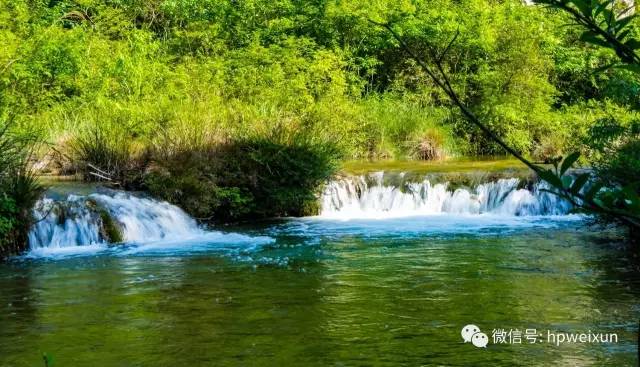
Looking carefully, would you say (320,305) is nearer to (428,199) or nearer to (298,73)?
(428,199)

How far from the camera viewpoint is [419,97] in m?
26.4

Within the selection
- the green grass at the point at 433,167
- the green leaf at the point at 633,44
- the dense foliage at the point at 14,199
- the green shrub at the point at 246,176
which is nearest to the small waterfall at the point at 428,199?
the green grass at the point at 433,167

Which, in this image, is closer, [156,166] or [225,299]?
[225,299]

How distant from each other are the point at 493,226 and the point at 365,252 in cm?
382

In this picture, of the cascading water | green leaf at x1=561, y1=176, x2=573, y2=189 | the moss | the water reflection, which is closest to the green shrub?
the cascading water

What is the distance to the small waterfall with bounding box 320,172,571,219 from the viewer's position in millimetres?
16328

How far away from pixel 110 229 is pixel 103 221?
180mm

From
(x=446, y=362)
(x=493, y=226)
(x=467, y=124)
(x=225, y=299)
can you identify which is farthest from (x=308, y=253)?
(x=467, y=124)

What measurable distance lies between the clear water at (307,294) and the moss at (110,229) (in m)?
0.18

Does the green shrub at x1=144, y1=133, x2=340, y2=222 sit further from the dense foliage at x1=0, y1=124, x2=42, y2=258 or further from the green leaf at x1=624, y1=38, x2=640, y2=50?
the green leaf at x1=624, y1=38, x2=640, y2=50

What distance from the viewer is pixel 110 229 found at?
12805mm

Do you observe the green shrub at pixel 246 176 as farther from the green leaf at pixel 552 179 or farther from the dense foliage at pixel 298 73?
the green leaf at pixel 552 179

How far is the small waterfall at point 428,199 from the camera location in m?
16.3

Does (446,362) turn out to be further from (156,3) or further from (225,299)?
(156,3)
